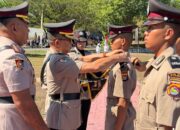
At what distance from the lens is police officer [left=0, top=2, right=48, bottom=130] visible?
10.1 feet

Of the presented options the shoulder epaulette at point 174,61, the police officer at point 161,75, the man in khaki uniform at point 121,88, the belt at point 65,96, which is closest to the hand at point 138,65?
the man in khaki uniform at point 121,88

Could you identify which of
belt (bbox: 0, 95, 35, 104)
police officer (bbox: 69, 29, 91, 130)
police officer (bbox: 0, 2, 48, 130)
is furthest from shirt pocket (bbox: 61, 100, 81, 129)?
belt (bbox: 0, 95, 35, 104)

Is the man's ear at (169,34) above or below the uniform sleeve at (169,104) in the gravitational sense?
above

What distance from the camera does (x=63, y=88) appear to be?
443 centimetres

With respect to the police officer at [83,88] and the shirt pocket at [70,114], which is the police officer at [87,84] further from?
the shirt pocket at [70,114]

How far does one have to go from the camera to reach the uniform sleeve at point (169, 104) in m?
2.91

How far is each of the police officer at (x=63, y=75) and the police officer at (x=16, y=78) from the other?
3.21ft

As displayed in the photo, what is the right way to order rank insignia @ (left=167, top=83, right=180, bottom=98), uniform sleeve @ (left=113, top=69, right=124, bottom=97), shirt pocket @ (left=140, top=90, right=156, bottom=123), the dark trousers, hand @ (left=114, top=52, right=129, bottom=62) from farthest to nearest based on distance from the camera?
1. the dark trousers
2. uniform sleeve @ (left=113, top=69, right=124, bottom=97)
3. hand @ (left=114, top=52, right=129, bottom=62)
4. shirt pocket @ (left=140, top=90, right=156, bottom=123)
5. rank insignia @ (left=167, top=83, right=180, bottom=98)

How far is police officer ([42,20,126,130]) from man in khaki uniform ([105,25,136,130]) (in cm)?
33

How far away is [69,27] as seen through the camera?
4.65 meters

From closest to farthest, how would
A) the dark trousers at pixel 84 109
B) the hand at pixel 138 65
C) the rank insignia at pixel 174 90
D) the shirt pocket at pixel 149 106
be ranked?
the rank insignia at pixel 174 90 < the shirt pocket at pixel 149 106 < the hand at pixel 138 65 < the dark trousers at pixel 84 109

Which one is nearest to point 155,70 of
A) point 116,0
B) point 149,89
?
point 149,89

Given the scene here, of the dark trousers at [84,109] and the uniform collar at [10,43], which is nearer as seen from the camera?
the uniform collar at [10,43]

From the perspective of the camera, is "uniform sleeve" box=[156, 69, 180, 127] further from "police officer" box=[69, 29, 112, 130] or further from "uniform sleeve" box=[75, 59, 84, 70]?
"police officer" box=[69, 29, 112, 130]
